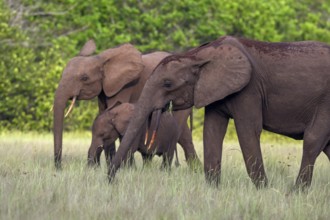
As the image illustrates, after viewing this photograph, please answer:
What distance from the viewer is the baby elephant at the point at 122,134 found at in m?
11.9

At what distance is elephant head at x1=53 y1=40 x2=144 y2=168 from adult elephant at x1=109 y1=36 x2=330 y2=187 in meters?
2.90

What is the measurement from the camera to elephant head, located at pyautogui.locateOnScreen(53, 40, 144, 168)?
12.1 metres

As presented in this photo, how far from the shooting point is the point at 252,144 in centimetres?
936

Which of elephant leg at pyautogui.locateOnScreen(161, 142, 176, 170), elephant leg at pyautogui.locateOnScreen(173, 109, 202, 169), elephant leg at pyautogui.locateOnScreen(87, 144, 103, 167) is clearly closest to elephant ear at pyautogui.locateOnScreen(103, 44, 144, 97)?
elephant leg at pyautogui.locateOnScreen(87, 144, 103, 167)

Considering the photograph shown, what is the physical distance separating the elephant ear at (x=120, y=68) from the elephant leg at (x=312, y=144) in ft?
11.7

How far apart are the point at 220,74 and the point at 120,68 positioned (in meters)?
3.57

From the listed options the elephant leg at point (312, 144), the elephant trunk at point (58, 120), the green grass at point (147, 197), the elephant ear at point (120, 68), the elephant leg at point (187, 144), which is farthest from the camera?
the elephant leg at point (187, 144)

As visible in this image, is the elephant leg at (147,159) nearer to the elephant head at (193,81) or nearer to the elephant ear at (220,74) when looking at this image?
the elephant head at (193,81)

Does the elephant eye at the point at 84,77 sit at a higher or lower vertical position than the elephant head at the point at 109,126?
higher

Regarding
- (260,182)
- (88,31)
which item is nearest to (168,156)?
(260,182)

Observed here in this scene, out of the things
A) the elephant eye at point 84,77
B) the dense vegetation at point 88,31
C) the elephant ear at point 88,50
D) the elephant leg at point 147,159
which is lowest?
the dense vegetation at point 88,31

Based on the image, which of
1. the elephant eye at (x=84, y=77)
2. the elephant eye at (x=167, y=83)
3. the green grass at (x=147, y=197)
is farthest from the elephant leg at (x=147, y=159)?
the elephant eye at (x=167, y=83)

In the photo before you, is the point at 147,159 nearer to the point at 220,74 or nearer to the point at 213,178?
the point at 213,178

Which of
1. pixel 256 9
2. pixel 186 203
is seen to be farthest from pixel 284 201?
pixel 256 9
